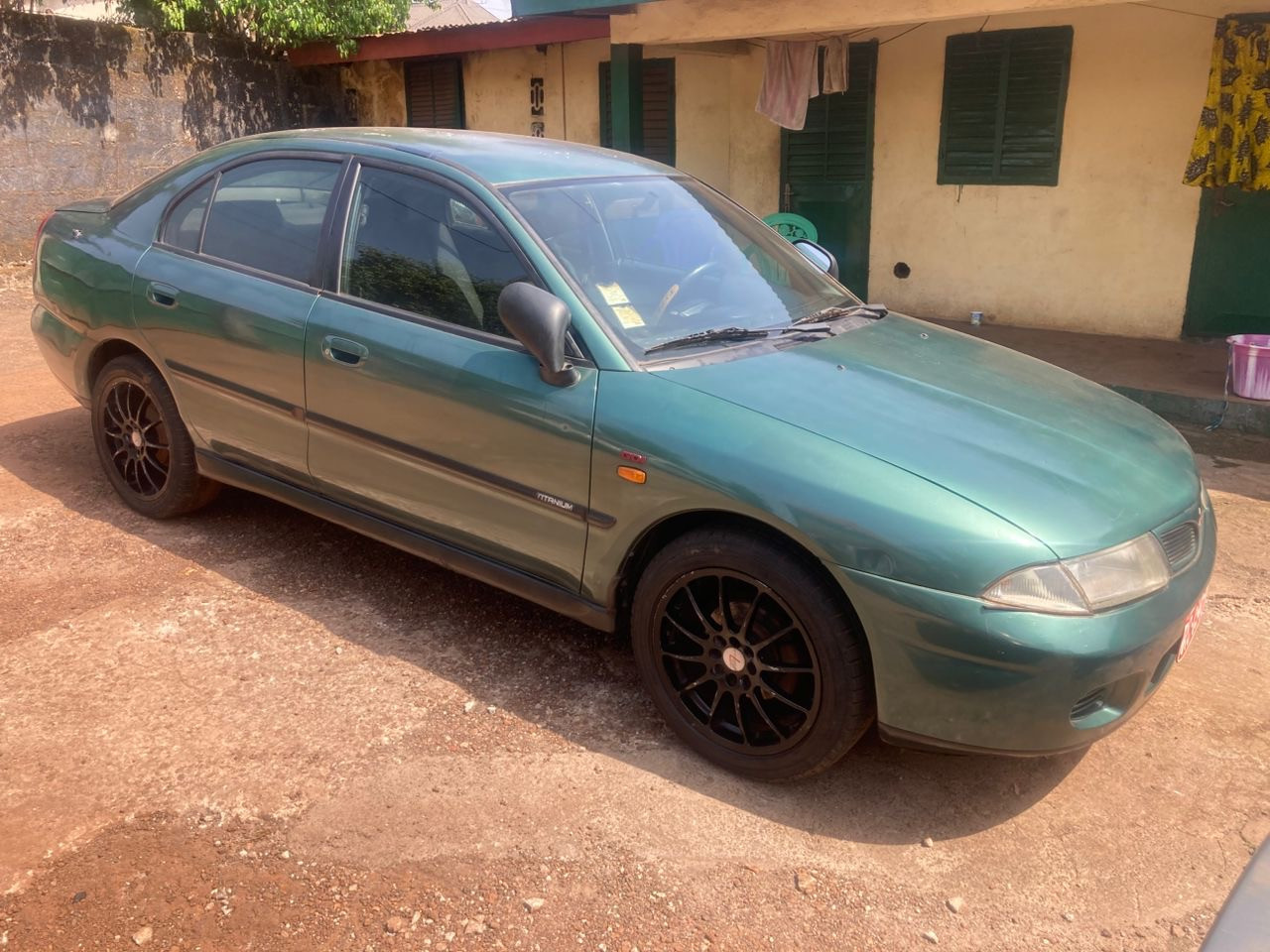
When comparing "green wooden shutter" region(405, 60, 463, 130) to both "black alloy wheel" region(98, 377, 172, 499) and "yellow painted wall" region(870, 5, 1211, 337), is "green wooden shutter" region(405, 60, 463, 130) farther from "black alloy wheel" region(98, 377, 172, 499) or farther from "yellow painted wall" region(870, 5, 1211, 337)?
"black alloy wheel" region(98, 377, 172, 499)

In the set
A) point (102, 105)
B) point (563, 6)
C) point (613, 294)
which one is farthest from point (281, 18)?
point (613, 294)

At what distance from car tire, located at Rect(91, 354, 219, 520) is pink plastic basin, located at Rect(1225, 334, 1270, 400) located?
5783 millimetres

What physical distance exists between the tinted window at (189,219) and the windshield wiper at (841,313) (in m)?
2.40

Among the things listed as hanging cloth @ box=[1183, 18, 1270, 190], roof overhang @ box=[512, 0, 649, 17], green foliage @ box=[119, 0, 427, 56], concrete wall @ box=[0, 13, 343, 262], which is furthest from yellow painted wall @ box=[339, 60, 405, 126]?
hanging cloth @ box=[1183, 18, 1270, 190]

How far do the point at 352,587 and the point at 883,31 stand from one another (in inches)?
291

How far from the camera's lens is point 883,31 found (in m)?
9.21

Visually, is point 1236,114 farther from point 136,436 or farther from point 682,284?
point 136,436

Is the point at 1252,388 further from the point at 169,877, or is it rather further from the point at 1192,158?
the point at 169,877

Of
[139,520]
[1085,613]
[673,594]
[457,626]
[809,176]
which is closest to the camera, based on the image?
[1085,613]

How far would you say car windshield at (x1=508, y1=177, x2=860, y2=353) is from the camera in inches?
130

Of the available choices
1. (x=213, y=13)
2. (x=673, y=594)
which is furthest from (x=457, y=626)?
(x=213, y=13)

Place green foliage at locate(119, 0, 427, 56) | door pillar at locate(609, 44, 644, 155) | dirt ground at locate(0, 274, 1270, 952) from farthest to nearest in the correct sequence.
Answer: green foliage at locate(119, 0, 427, 56) < door pillar at locate(609, 44, 644, 155) < dirt ground at locate(0, 274, 1270, 952)

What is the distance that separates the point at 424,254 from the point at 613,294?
0.70 metres

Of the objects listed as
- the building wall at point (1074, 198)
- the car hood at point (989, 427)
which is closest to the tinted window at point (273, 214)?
the car hood at point (989, 427)
